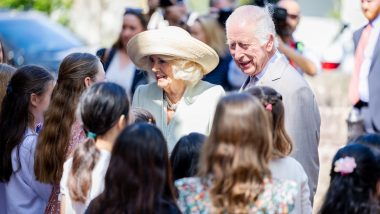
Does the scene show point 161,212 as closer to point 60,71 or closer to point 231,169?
point 231,169

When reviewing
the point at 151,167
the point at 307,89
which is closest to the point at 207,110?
the point at 307,89

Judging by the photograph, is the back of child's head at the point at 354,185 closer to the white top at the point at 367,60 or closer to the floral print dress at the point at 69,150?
the floral print dress at the point at 69,150

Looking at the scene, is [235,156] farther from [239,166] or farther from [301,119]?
[301,119]

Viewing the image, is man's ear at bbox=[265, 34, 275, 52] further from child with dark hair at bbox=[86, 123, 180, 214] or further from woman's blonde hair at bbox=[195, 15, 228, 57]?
woman's blonde hair at bbox=[195, 15, 228, 57]

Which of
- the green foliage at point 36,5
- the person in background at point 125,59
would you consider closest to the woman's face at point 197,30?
the person in background at point 125,59

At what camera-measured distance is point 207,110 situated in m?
6.20

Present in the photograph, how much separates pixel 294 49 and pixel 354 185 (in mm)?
4092

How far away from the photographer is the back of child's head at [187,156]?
4953 mm

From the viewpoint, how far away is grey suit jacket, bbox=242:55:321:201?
598 cm

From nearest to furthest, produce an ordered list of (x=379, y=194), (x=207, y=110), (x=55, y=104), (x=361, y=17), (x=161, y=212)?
(x=161, y=212) < (x=379, y=194) < (x=55, y=104) < (x=207, y=110) < (x=361, y=17)

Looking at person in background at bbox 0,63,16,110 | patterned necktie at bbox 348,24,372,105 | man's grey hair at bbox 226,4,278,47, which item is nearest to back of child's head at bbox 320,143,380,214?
man's grey hair at bbox 226,4,278,47

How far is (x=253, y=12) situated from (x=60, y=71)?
4.19 ft

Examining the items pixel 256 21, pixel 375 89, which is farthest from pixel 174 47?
pixel 375 89

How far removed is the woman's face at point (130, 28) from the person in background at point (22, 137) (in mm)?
2479
